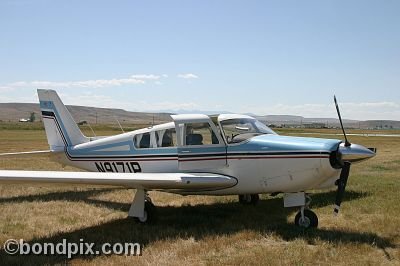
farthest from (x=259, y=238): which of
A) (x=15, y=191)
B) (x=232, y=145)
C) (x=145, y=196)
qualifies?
(x=15, y=191)

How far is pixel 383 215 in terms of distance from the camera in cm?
856

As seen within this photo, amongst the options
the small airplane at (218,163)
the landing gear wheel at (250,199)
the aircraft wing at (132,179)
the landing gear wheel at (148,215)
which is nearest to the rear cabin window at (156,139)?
the small airplane at (218,163)

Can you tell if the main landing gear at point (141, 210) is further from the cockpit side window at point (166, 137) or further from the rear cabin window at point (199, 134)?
the rear cabin window at point (199, 134)

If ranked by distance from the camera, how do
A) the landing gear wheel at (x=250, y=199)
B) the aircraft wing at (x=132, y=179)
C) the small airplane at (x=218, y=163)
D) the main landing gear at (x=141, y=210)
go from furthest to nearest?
the landing gear wheel at (x=250, y=199)
the main landing gear at (x=141, y=210)
the small airplane at (x=218, y=163)
the aircraft wing at (x=132, y=179)

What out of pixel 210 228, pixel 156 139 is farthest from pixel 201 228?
pixel 156 139

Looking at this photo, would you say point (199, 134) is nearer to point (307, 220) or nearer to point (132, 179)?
point (132, 179)

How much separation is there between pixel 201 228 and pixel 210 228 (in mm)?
167

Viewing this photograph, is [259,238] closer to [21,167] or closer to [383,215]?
[383,215]

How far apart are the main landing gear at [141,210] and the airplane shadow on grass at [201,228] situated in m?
0.14

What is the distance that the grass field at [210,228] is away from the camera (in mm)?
5980

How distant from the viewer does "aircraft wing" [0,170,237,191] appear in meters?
6.76

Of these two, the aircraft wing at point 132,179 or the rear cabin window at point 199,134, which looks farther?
the rear cabin window at point 199,134

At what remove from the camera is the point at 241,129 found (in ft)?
27.5

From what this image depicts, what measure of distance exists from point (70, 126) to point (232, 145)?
5.10 metres
